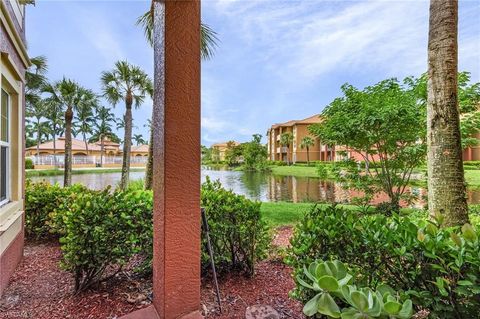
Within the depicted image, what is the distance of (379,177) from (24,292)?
7.79 metres

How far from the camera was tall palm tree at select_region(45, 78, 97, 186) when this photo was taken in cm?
1324

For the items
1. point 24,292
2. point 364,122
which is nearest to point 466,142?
point 364,122

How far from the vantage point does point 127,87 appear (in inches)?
502

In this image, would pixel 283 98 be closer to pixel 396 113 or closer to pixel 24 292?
pixel 396 113

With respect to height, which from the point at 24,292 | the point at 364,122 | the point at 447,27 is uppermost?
the point at 447,27

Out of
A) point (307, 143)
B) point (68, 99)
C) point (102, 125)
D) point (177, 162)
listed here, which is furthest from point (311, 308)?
point (102, 125)

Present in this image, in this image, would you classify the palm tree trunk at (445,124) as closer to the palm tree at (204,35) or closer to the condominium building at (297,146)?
the palm tree at (204,35)

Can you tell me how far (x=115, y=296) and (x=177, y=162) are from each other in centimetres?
190

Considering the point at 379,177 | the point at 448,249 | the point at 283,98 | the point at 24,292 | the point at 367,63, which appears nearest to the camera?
the point at 448,249

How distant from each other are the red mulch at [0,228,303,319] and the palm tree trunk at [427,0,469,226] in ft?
6.71

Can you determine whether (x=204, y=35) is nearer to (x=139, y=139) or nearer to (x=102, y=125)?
(x=102, y=125)

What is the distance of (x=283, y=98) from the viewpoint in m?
21.6

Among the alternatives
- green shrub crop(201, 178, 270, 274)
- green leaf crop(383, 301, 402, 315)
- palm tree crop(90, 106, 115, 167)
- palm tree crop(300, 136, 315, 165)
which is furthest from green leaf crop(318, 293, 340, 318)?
palm tree crop(90, 106, 115, 167)

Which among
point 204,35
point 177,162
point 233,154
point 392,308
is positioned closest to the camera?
point 392,308
